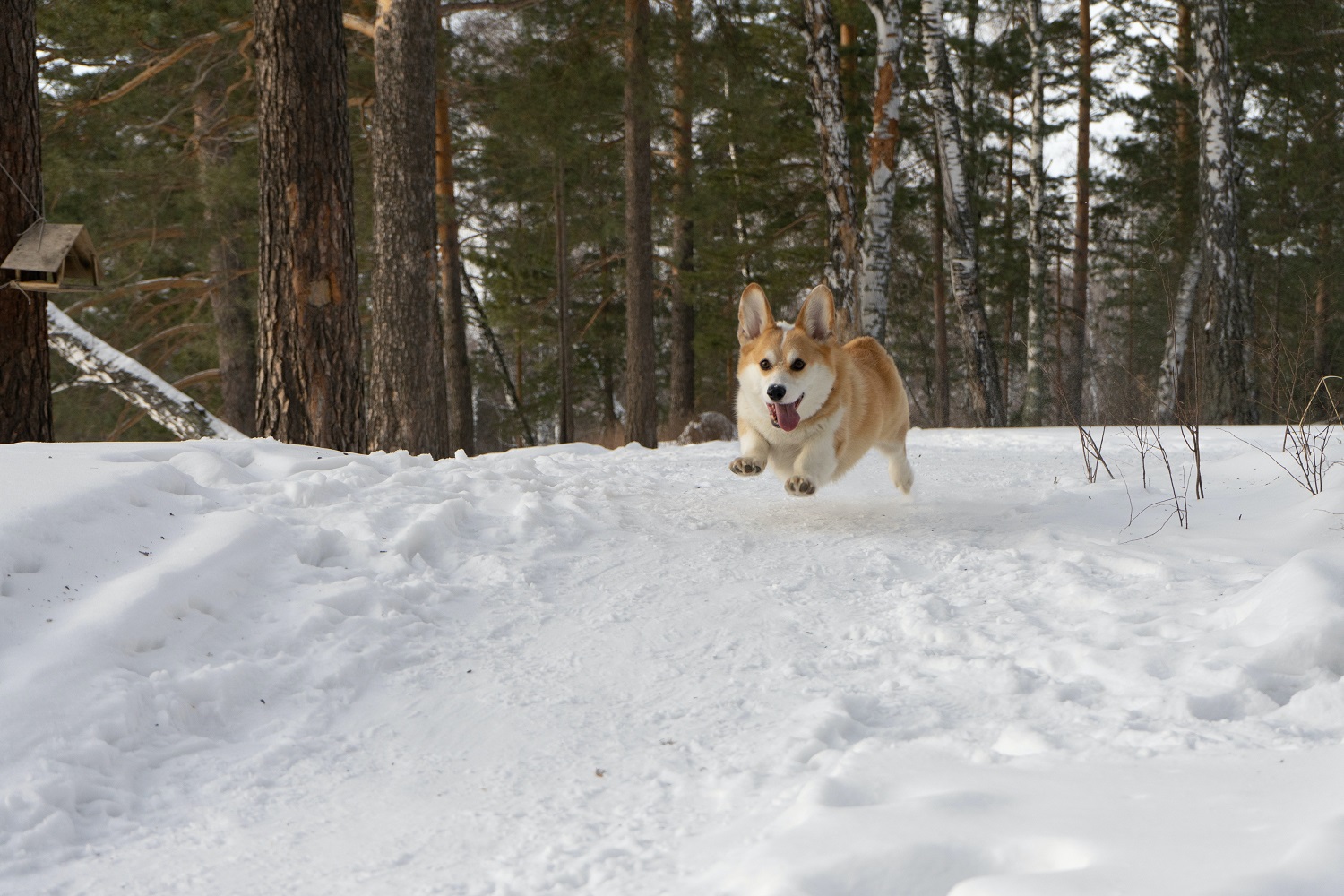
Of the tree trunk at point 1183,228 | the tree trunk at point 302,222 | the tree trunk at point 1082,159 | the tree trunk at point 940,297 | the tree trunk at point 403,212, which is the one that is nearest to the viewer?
the tree trunk at point 302,222

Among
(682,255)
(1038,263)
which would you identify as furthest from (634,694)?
(1038,263)

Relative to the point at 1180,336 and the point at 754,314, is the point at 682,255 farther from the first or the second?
the point at 754,314

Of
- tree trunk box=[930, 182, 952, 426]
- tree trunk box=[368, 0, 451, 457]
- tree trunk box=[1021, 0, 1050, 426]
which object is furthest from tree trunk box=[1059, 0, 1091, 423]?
tree trunk box=[368, 0, 451, 457]

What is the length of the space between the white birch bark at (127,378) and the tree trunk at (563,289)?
7.78 m

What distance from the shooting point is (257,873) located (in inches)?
75.7

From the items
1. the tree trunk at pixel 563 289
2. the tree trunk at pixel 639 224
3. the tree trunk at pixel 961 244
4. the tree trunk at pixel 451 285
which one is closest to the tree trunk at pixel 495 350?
the tree trunk at pixel 563 289

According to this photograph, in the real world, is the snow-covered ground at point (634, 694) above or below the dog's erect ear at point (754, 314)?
below

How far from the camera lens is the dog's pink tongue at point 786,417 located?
432 cm

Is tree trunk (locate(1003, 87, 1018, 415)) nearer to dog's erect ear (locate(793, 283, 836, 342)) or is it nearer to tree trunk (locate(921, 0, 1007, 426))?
tree trunk (locate(921, 0, 1007, 426))

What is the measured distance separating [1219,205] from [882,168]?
375 centimetres

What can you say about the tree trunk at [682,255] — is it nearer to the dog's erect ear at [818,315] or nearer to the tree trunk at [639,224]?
the tree trunk at [639,224]

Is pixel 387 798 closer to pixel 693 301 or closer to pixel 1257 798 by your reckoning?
pixel 1257 798

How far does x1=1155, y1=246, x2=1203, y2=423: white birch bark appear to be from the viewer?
1145 centimetres

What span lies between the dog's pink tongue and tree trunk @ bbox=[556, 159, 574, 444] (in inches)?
434
